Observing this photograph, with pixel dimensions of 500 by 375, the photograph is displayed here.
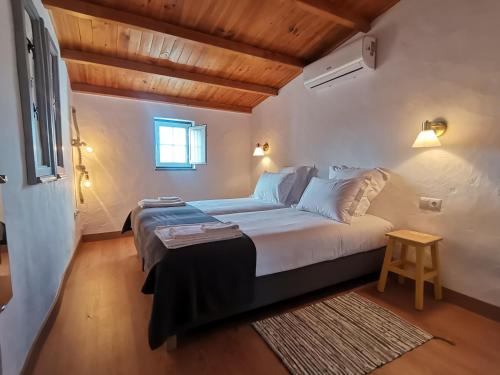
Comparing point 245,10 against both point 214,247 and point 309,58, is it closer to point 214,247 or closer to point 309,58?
point 309,58

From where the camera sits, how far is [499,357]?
144 centimetres

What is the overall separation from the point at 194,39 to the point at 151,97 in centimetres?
162

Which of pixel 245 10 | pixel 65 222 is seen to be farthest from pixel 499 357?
pixel 65 222

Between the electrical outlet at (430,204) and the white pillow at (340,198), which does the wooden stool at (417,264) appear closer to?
the electrical outlet at (430,204)

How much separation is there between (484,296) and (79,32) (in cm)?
420

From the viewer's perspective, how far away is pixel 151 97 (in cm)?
379

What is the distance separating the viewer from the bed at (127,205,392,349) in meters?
1.42

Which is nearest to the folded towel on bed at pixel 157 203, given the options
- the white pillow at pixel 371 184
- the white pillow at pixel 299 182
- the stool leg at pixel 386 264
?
the white pillow at pixel 299 182

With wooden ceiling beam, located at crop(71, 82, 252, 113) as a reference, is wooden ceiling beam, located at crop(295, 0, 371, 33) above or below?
above

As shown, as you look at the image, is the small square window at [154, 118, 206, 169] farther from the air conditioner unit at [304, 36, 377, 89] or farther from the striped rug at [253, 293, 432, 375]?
the striped rug at [253, 293, 432, 375]

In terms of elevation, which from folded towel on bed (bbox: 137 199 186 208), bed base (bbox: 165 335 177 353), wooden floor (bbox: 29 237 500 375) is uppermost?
folded towel on bed (bbox: 137 199 186 208)

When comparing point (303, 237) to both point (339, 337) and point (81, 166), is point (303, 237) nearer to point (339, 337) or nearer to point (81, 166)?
point (339, 337)

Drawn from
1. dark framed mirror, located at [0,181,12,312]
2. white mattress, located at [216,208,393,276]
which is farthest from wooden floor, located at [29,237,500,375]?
→ dark framed mirror, located at [0,181,12,312]

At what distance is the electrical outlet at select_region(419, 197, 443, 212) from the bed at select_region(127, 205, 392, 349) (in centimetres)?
35
